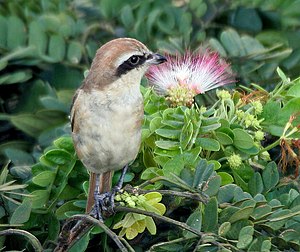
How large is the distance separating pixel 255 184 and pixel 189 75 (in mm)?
471

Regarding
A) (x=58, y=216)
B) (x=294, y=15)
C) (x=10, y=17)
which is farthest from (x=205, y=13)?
(x=58, y=216)

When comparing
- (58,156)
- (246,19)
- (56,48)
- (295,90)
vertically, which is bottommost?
(246,19)

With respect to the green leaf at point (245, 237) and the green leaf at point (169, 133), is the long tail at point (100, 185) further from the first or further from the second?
the green leaf at point (245, 237)

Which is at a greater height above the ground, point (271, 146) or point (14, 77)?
point (271, 146)

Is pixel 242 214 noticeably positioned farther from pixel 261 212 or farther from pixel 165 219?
pixel 165 219

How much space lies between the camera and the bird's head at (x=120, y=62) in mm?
3318

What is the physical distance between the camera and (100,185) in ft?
11.0

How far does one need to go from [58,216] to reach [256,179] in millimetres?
654

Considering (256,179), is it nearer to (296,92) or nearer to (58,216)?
(296,92)

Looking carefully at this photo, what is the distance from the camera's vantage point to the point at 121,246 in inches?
110

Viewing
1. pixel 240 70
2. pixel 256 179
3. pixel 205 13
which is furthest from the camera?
pixel 205 13

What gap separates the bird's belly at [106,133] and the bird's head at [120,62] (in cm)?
10

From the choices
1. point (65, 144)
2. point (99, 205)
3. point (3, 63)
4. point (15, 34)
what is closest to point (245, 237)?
point (99, 205)

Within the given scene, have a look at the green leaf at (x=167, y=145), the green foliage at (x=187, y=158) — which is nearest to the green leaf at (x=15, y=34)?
the green foliage at (x=187, y=158)
